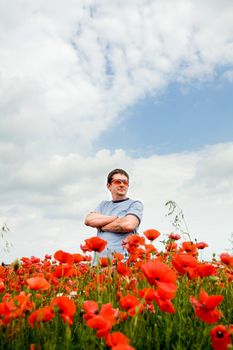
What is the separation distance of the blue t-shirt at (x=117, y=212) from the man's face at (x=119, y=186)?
0.36 feet

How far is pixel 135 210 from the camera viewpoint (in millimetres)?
6219

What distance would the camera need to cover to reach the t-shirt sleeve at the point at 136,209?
20.2 feet

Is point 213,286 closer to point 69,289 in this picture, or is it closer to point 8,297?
point 69,289

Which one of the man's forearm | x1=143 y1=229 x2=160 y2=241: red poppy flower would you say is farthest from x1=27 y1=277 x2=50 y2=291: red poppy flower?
the man's forearm

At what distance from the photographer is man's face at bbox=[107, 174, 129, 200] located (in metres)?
6.49

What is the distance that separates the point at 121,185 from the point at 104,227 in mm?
786

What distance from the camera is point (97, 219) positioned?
6.21m

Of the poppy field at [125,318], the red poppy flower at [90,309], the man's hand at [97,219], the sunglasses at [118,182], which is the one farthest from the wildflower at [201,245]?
the red poppy flower at [90,309]

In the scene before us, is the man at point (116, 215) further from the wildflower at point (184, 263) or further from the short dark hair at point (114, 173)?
the wildflower at point (184, 263)

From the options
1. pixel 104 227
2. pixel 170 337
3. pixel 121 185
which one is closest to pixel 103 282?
pixel 170 337

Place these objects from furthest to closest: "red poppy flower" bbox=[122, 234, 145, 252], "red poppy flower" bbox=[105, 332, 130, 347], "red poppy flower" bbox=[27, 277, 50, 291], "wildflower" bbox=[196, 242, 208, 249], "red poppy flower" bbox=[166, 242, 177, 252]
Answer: "red poppy flower" bbox=[166, 242, 177, 252] < "wildflower" bbox=[196, 242, 208, 249] < "red poppy flower" bbox=[122, 234, 145, 252] < "red poppy flower" bbox=[27, 277, 50, 291] < "red poppy flower" bbox=[105, 332, 130, 347]

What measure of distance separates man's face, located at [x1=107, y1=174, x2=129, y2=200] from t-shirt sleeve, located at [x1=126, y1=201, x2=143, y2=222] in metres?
0.32

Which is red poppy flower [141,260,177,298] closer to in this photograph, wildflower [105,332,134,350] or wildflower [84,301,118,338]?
wildflower [84,301,118,338]

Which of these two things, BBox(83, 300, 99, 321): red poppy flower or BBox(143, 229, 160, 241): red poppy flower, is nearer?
BBox(83, 300, 99, 321): red poppy flower
